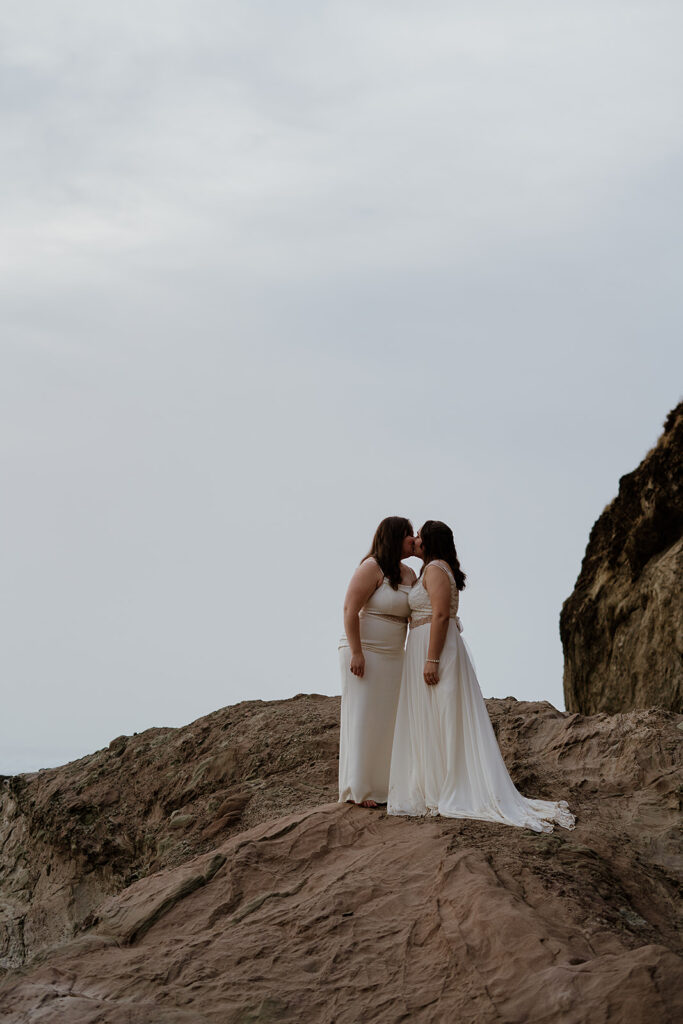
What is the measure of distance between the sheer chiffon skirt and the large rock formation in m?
0.36

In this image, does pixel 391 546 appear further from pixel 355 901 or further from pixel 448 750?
pixel 355 901

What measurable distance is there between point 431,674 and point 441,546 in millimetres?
1153

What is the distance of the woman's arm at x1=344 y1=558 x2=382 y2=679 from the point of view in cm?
956

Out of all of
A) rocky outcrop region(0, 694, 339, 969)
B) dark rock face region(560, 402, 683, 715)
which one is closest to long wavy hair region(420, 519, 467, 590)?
rocky outcrop region(0, 694, 339, 969)

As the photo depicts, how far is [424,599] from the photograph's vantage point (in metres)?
9.47

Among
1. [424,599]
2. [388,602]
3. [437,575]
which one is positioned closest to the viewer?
[437,575]

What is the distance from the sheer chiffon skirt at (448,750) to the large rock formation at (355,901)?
1.17 feet

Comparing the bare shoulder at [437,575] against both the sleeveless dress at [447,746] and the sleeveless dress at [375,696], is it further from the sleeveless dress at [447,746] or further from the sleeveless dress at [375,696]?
the sleeveless dress at [375,696]

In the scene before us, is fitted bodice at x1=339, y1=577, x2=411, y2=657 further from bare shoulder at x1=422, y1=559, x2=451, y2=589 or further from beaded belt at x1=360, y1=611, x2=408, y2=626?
bare shoulder at x1=422, y1=559, x2=451, y2=589

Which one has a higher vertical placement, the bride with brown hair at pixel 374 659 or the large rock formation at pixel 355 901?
the bride with brown hair at pixel 374 659

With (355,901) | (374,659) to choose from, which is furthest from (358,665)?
(355,901)

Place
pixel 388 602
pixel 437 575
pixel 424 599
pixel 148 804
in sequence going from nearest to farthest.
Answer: pixel 437 575 < pixel 424 599 < pixel 388 602 < pixel 148 804

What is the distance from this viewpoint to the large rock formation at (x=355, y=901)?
6.62 meters

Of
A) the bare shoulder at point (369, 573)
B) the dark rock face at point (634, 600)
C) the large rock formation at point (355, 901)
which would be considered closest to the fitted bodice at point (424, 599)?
the bare shoulder at point (369, 573)
